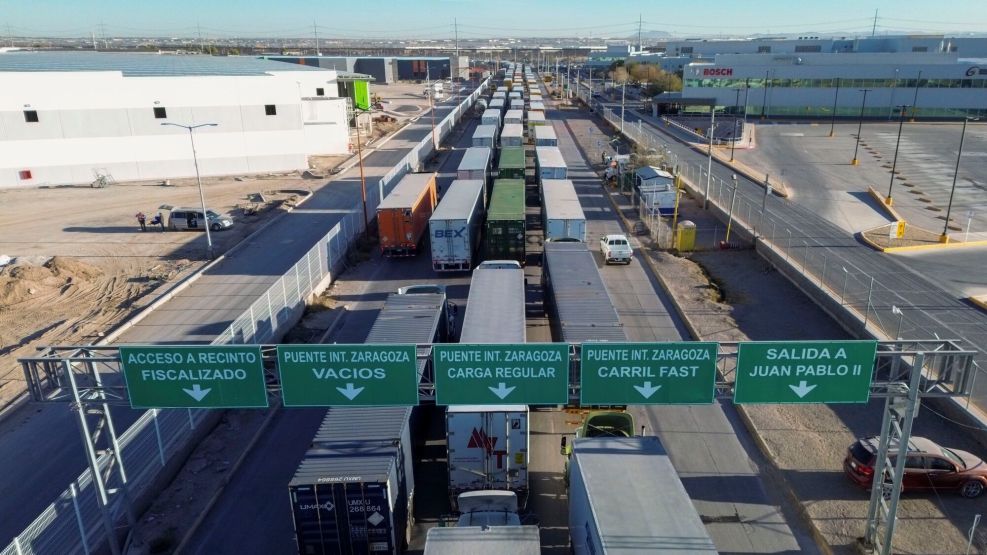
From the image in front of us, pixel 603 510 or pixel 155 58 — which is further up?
pixel 155 58

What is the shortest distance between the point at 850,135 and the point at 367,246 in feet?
200

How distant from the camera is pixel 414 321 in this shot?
1934 cm

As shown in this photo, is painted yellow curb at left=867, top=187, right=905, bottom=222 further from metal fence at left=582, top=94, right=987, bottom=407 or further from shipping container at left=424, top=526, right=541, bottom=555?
shipping container at left=424, top=526, right=541, bottom=555

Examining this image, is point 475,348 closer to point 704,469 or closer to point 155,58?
point 704,469

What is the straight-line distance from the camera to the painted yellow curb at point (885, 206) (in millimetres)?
39075

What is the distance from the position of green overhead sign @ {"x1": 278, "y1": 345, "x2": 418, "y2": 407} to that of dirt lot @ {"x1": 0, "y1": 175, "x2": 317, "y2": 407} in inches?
538

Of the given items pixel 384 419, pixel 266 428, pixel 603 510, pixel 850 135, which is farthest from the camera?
pixel 850 135

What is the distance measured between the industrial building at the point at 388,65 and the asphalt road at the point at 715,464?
397ft

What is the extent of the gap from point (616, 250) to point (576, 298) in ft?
37.6

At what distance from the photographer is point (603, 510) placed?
36.4 ft

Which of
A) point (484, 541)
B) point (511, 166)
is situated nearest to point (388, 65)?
point (511, 166)

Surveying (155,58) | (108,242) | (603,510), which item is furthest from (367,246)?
(155,58)

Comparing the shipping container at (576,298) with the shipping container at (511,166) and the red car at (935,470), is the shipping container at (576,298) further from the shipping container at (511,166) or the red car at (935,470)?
the shipping container at (511,166)

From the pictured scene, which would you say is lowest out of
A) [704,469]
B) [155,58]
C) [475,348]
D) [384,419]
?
[704,469]
